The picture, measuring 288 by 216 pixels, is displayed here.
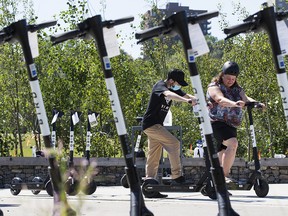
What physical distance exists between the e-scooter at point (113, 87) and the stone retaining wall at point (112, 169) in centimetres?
1023

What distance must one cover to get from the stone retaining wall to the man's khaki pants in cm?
583

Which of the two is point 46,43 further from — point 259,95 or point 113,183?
point 113,183

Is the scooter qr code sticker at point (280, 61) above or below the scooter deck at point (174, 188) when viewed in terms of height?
above

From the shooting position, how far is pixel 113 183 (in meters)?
18.0

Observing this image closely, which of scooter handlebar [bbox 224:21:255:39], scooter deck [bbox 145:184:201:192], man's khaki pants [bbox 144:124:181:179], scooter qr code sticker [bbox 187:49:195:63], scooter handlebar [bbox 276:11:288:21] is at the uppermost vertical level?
scooter handlebar [bbox 276:11:288:21]

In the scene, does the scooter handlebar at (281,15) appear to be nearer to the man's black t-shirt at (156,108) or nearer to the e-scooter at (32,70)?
the e-scooter at (32,70)

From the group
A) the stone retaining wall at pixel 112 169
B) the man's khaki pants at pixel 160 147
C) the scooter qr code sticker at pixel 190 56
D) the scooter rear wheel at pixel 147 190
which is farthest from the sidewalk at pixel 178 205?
the stone retaining wall at pixel 112 169

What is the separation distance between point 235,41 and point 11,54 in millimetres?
7559

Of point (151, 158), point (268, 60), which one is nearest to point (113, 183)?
point (151, 158)

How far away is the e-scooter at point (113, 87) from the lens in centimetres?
723

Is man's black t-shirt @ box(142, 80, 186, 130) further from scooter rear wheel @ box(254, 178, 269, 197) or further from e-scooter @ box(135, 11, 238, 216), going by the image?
e-scooter @ box(135, 11, 238, 216)

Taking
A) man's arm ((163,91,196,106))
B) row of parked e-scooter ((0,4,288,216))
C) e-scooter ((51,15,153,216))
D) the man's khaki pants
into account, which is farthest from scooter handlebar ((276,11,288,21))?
the man's khaki pants

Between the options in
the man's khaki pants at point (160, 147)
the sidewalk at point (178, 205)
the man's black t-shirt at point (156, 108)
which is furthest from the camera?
the man's khaki pants at point (160, 147)

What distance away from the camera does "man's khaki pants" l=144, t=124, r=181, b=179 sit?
11.6m
